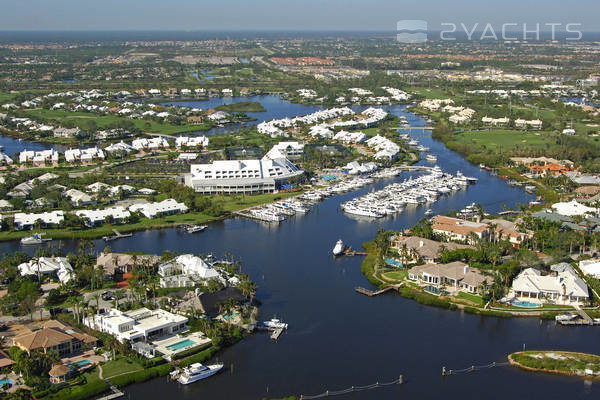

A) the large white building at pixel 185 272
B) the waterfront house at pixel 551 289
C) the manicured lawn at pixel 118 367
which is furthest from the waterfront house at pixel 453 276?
the manicured lawn at pixel 118 367

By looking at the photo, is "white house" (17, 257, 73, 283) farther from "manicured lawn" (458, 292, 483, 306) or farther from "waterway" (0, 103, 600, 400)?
"manicured lawn" (458, 292, 483, 306)

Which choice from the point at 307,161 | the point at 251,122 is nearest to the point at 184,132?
the point at 251,122

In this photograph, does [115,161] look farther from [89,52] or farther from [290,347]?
[89,52]

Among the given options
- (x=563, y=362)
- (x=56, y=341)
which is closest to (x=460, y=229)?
(x=563, y=362)

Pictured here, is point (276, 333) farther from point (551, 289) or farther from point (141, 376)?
point (551, 289)

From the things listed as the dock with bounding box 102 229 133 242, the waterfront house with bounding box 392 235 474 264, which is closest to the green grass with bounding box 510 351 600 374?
the waterfront house with bounding box 392 235 474 264

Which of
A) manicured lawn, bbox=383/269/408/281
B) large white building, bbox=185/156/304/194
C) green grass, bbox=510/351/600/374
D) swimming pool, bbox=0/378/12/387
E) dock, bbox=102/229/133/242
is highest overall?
large white building, bbox=185/156/304/194

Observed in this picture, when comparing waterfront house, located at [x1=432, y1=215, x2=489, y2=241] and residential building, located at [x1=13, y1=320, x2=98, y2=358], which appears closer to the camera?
residential building, located at [x1=13, y1=320, x2=98, y2=358]

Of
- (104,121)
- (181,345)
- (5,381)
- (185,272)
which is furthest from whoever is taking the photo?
(104,121)
